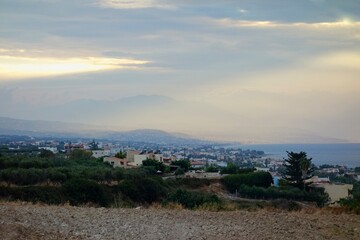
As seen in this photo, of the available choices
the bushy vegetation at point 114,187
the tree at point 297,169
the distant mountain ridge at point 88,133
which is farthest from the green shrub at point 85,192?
the distant mountain ridge at point 88,133

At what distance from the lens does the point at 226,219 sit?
9.87m

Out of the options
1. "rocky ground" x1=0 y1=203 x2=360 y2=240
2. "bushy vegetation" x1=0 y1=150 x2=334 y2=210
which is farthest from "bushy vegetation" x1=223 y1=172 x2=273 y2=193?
"rocky ground" x1=0 y1=203 x2=360 y2=240

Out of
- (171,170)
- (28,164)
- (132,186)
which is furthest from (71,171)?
(171,170)

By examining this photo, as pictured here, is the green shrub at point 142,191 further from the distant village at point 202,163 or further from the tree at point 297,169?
the tree at point 297,169

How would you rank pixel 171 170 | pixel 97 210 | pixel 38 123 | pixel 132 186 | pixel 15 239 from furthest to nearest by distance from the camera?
pixel 38 123 → pixel 171 170 → pixel 132 186 → pixel 97 210 → pixel 15 239

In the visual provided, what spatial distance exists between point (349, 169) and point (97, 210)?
57265 millimetres

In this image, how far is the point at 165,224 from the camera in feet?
30.5

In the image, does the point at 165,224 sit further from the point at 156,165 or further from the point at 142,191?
the point at 156,165

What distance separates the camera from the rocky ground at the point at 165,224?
8.34m

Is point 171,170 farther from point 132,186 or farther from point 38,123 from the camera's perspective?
point 38,123

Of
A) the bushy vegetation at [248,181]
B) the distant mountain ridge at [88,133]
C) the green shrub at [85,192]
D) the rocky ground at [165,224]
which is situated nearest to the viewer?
the rocky ground at [165,224]

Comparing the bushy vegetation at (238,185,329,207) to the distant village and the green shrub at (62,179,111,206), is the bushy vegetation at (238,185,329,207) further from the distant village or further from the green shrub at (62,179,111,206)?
the green shrub at (62,179,111,206)

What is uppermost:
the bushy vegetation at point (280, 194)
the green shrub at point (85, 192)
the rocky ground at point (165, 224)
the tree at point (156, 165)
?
the rocky ground at point (165, 224)

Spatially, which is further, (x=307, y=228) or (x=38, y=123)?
(x=38, y=123)
